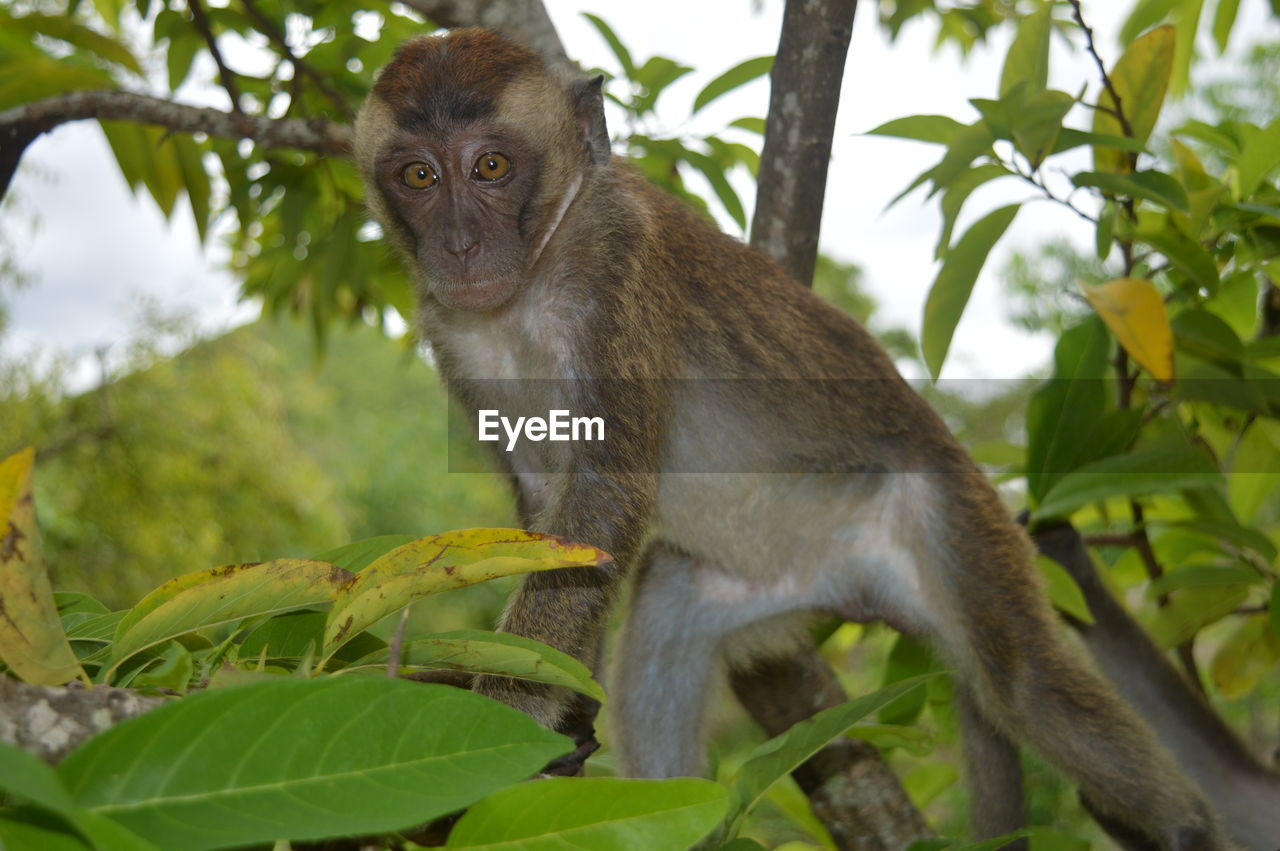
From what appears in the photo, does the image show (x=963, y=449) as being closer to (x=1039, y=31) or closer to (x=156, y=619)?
(x=1039, y=31)

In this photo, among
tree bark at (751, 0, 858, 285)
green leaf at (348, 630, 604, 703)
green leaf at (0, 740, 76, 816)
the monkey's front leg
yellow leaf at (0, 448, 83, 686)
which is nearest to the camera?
green leaf at (0, 740, 76, 816)

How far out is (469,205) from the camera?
246 cm

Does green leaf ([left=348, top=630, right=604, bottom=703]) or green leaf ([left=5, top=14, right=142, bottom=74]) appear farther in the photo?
green leaf ([left=5, top=14, right=142, bottom=74])

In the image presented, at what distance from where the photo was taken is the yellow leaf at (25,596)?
3.24 feet

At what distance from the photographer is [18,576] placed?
103 centimetres

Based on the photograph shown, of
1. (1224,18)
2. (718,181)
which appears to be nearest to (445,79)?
(718,181)

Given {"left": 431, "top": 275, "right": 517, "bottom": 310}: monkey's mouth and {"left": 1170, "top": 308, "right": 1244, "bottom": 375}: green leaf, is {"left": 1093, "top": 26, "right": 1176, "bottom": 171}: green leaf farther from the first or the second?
{"left": 431, "top": 275, "right": 517, "bottom": 310}: monkey's mouth

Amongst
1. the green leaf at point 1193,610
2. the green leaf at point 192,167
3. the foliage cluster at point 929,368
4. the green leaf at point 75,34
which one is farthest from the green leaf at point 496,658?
the green leaf at point 75,34

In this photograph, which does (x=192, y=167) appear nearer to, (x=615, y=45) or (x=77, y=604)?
(x=615, y=45)

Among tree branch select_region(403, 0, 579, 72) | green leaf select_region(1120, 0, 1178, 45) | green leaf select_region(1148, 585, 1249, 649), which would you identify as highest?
tree branch select_region(403, 0, 579, 72)

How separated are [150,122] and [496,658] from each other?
7.15ft

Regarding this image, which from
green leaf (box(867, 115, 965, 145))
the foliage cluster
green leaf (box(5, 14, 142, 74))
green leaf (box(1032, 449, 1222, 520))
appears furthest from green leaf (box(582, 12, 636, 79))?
green leaf (box(1032, 449, 1222, 520))

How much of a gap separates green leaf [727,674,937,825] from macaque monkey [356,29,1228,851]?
0.58 metres

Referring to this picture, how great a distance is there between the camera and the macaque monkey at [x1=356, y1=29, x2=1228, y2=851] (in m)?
2.45
